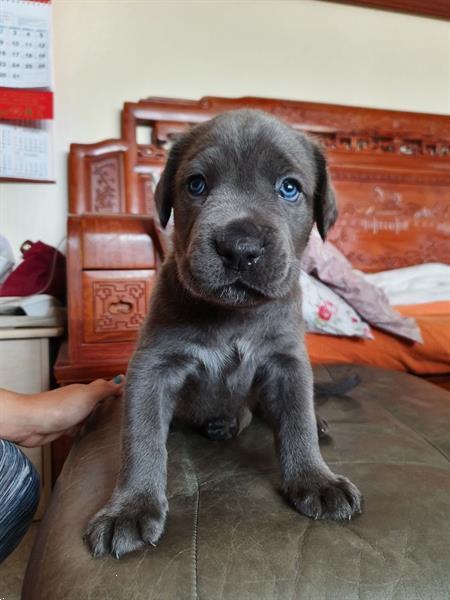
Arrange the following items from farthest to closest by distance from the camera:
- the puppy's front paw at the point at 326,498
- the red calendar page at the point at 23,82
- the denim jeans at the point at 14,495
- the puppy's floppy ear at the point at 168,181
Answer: the red calendar page at the point at 23,82, the puppy's floppy ear at the point at 168,181, the denim jeans at the point at 14,495, the puppy's front paw at the point at 326,498

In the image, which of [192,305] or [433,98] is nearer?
[192,305]

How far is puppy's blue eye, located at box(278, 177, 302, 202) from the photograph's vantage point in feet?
3.45

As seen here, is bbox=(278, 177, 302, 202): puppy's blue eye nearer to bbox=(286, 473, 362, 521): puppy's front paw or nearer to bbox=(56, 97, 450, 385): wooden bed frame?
bbox=(286, 473, 362, 521): puppy's front paw

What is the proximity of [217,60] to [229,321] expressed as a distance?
9.47ft

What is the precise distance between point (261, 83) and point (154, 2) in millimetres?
890

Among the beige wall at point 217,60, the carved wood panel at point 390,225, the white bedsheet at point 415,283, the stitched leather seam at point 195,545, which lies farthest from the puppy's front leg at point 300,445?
the beige wall at point 217,60

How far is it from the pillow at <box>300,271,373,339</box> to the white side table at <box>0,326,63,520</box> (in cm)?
109

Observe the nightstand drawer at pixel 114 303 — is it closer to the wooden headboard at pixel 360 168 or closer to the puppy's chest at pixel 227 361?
the puppy's chest at pixel 227 361

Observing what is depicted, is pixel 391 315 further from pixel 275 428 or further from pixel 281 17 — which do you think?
pixel 281 17

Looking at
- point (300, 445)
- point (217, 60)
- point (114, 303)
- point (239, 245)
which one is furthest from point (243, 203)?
point (217, 60)

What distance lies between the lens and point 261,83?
11.5ft

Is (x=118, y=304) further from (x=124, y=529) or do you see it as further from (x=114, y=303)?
(x=124, y=529)

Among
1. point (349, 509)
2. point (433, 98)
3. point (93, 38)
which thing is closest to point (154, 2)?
point (93, 38)

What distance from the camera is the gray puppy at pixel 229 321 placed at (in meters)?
0.86
